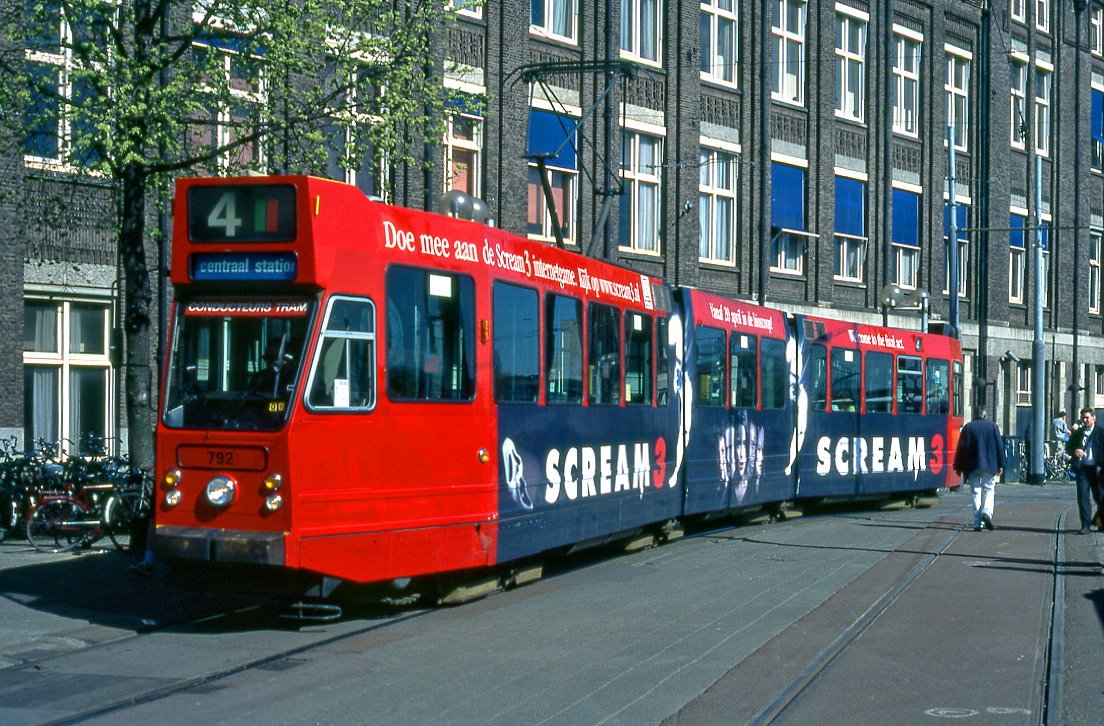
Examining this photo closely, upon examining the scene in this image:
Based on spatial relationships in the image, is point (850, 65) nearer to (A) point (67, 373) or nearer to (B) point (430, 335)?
(A) point (67, 373)

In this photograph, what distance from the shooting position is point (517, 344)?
12.0 meters

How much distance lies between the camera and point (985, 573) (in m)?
13.8

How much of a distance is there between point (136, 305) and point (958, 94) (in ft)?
93.6

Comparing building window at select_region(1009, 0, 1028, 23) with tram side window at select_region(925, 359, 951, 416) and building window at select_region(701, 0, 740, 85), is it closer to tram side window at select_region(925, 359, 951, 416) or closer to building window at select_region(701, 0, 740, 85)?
building window at select_region(701, 0, 740, 85)

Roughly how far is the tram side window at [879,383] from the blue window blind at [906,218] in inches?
535

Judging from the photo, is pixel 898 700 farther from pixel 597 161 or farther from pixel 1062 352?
A: pixel 1062 352

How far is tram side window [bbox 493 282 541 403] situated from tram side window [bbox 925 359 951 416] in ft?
44.3

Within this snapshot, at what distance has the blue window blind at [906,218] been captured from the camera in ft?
119

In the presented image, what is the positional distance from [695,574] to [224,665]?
5871 millimetres

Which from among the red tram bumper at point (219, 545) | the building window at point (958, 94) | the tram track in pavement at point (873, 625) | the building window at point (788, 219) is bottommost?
the tram track in pavement at point (873, 625)

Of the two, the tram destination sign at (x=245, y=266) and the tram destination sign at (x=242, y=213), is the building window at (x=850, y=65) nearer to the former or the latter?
the tram destination sign at (x=242, y=213)

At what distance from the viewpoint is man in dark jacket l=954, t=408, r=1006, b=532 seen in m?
18.6

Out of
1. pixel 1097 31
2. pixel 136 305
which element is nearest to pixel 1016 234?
pixel 1097 31

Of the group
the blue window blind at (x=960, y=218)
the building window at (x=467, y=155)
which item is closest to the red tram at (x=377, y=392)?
the building window at (x=467, y=155)
